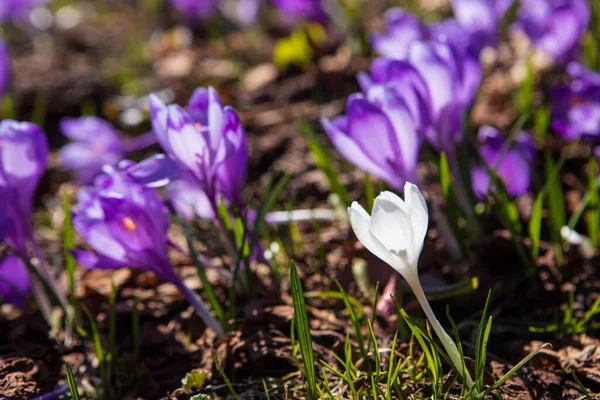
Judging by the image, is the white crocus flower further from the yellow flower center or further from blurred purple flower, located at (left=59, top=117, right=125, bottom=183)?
blurred purple flower, located at (left=59, top=117, right=125, bottom=183)

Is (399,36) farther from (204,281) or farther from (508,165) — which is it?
(204,281)

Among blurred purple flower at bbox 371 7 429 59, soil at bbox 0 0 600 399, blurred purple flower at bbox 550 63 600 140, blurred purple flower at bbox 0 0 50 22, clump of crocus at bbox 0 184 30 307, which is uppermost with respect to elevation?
blurred purple flower at bbox 0 0 50 22

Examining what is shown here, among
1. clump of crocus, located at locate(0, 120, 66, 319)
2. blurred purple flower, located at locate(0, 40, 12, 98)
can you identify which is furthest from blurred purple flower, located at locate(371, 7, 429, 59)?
blurred purple flower, located at locate(0, 40, 12, 98)

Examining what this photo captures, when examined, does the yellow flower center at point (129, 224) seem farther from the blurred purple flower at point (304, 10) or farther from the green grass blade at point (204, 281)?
the blurred purple flower at point (304, 10)

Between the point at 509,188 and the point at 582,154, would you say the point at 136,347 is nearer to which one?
the point at 509,188

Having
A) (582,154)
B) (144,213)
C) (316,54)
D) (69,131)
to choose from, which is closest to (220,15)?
(316,54)

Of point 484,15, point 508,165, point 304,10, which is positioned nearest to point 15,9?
point 304,10

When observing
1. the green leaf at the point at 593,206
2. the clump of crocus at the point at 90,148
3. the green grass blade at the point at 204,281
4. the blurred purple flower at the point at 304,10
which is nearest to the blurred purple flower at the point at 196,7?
the blurred purple flower at the point at 304,10
